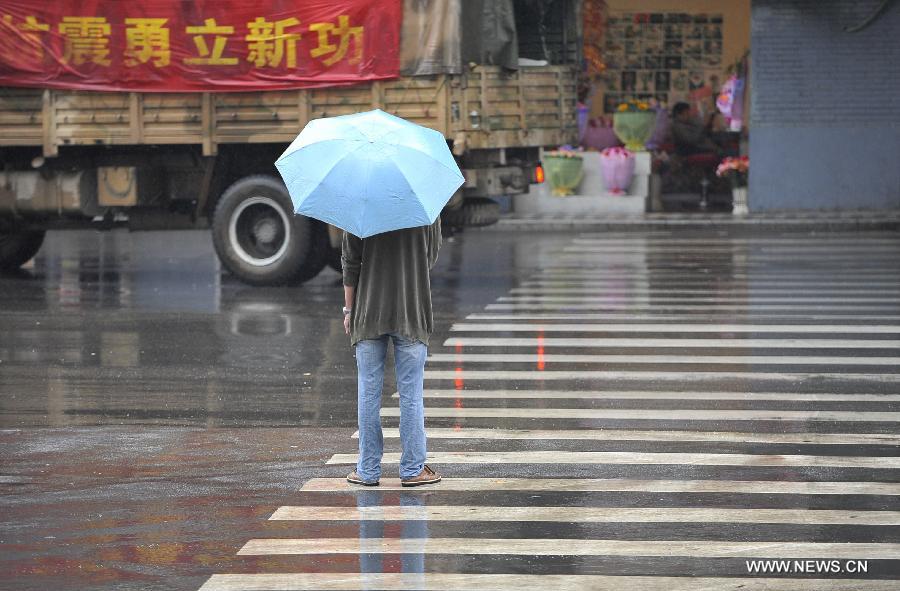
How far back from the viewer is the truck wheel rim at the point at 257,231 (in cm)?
1711

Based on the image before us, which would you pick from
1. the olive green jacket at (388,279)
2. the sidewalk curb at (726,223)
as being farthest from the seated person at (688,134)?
the olive green jacket at (388,279)

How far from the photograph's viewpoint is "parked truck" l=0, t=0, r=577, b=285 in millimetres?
16484

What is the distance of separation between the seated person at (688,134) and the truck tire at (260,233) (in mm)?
13453

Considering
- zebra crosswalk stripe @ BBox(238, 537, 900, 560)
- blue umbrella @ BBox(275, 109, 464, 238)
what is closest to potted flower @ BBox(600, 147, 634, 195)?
blue umbrella @ BBox(275, 109, 464, 238)

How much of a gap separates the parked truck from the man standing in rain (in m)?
8.34

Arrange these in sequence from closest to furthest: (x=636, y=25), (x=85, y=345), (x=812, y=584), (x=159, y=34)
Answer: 1. (x=812, y=584)
2. (x=85, y=345)
3. (x=159, y=34)
4. (x=636, y=25)

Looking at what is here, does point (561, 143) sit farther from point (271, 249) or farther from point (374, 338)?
point (374, 338)

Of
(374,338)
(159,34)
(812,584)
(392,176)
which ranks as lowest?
(812,584)

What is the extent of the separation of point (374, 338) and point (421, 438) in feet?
1.78

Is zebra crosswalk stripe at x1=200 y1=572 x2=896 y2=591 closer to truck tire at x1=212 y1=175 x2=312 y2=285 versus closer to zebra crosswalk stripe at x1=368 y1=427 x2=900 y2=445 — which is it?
zebra crosswalk stripe at x1=368 y1=427 x2=900 y2=445

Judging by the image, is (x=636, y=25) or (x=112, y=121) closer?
(x=112, y=121)

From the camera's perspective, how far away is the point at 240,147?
17.4 meters

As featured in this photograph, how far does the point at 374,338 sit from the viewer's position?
314 inches

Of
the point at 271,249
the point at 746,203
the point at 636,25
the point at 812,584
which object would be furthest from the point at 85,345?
the point at 636,25
